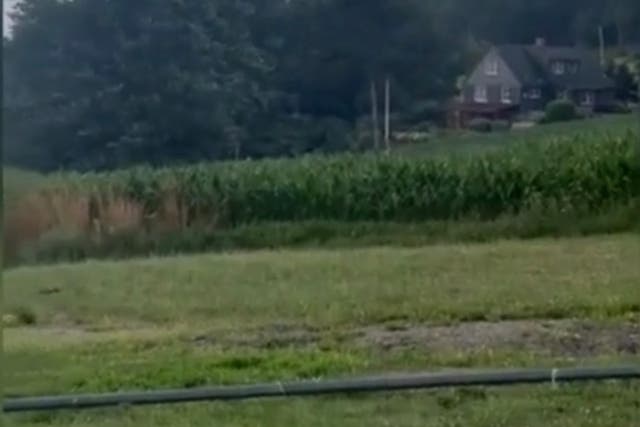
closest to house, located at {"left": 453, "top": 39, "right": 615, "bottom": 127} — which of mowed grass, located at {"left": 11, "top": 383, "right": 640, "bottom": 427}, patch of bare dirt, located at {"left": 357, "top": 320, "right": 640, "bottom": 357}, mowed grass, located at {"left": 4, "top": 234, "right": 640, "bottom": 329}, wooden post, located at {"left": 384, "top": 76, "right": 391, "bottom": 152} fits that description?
wooden post, located at {"left": 384, "top": 76, "right": 391, "bottom": 152}

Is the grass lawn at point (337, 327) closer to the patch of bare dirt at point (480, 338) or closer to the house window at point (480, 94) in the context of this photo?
the patch of bare dirt at point (480, 338)

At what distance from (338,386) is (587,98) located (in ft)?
2.09

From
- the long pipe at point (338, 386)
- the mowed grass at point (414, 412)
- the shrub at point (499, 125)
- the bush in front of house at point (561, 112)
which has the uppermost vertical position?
the bush in front of house at point (561, 112)

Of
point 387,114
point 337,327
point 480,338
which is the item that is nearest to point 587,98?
point 387,114

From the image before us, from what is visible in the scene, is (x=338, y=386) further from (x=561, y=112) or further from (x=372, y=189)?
(x=561, y=112)

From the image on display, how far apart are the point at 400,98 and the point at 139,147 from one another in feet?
1.43

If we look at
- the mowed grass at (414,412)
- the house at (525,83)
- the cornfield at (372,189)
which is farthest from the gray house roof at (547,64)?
the mowed grass at (414,412)

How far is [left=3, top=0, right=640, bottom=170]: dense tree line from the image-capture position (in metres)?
2.04

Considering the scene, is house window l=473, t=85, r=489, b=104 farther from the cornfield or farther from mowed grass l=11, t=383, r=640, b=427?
mowed grass l=11, t=383, r=640, b=427

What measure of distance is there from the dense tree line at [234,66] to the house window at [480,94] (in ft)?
0.14

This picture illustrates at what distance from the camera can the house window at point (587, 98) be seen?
2.16 metres

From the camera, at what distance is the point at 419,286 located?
2.14 m

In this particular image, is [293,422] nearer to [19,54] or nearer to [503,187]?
[503,187]

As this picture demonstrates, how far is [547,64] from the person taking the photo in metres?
2.18
